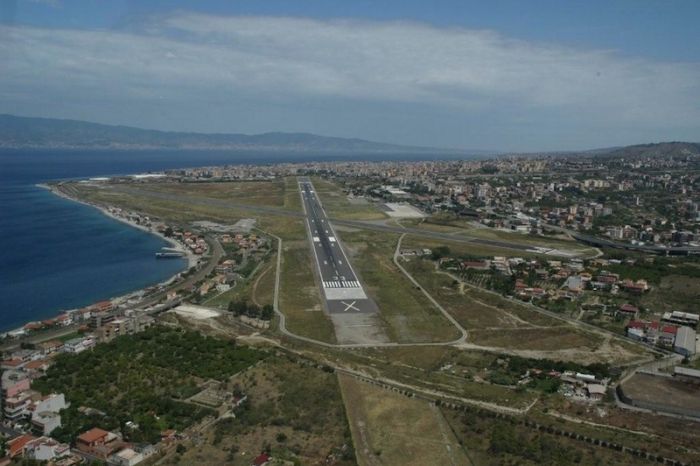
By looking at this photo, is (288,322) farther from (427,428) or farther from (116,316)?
(427,428)

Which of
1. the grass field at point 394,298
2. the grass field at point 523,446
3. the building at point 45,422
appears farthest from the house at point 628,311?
the building at point 45,422

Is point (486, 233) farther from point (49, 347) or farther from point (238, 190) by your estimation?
point (238, 190)

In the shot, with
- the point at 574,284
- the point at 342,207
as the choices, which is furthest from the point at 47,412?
the point at 342,207

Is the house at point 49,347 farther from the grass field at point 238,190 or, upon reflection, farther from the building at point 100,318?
the grass field at point 238,190

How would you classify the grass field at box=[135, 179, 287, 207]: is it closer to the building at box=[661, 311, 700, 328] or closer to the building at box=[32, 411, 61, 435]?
the building at box=[661, 311, 700, 328]

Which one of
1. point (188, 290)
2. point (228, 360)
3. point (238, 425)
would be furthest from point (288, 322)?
point (238, 425)

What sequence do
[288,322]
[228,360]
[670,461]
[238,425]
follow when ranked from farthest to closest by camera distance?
[288,322], [228,360], [238,425], [670,461]

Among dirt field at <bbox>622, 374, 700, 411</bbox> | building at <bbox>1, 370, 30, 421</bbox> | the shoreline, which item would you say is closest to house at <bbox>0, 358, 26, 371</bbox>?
building at <bbox>1, 370, 30, 421</bbox>
